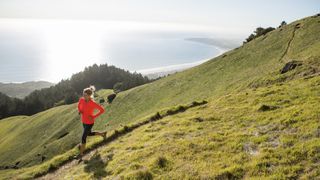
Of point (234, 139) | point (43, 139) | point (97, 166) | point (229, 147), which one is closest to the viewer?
point (229, 147)

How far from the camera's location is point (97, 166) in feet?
48.4

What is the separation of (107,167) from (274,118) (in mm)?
9068

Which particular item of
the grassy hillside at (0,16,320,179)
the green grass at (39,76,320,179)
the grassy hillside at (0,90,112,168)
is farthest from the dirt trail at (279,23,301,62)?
the grassy hillside at (0,90,112,168)

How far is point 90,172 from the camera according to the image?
1404cm

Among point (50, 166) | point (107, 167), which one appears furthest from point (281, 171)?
point (50, 166)

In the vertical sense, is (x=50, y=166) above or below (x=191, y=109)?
below

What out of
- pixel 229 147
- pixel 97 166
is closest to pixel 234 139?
pixel 229 147

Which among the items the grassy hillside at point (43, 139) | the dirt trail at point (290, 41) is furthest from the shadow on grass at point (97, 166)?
the dirt trail at point (290, 41)

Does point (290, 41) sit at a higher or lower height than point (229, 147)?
higher

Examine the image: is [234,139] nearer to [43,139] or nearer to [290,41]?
[290,41]

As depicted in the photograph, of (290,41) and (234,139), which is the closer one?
(234,139)

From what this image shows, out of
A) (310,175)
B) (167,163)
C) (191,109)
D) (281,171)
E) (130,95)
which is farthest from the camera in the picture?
(130,95)

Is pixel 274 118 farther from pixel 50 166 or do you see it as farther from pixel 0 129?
pixel 0 129

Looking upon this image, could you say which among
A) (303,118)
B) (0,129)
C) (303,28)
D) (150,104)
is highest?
(303,28)
